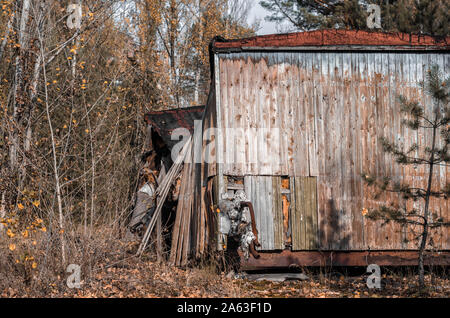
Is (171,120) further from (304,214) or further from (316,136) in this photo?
(304,214)

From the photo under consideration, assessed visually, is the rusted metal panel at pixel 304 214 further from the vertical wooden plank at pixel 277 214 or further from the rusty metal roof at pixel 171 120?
the rusty metal roof at pixel 171 120

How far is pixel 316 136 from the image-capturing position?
346 inches

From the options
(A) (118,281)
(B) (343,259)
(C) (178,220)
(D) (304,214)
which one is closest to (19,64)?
(C) (178,220)

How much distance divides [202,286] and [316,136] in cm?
331

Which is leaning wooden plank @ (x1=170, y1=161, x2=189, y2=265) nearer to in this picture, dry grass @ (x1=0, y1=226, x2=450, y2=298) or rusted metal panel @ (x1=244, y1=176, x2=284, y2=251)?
dry grass @ (x1=0, y1=226, x2=450, y2=298)

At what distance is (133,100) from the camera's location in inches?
694

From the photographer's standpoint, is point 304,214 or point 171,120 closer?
point 304,214

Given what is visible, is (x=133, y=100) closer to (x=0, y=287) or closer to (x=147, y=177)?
(x=147, y=177)

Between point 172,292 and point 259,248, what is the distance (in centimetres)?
187

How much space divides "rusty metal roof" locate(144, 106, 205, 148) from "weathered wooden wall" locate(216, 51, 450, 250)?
10.1 feet

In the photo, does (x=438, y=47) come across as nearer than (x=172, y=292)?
No

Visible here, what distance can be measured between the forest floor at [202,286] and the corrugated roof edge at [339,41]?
394 centimetres
